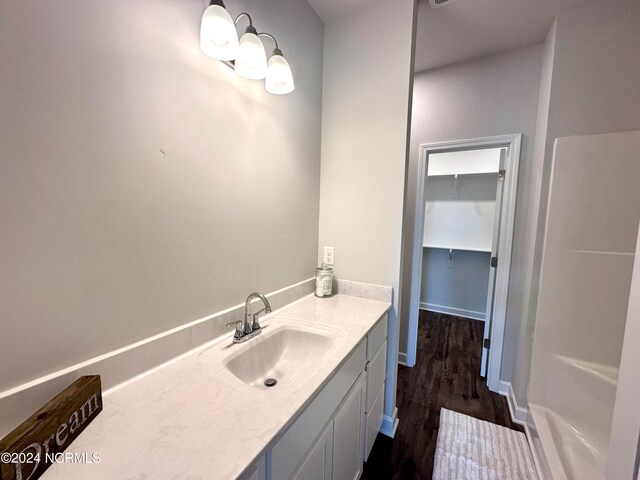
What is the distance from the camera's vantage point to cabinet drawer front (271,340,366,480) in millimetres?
650

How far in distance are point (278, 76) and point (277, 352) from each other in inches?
49.2

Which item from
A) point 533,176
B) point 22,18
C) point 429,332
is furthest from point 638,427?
point 429,332

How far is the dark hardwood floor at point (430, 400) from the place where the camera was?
1.46 meters

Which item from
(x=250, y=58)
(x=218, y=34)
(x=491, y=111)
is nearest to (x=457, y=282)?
(x=491, y=111)

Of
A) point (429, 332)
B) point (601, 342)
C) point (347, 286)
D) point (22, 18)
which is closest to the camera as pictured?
point (22, 18)

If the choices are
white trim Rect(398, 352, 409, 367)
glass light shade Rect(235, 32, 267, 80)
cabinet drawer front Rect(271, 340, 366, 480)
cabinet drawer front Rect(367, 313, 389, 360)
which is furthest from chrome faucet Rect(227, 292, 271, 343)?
white trim Rect(398, 352, 409, 367)

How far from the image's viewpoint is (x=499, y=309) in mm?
2033

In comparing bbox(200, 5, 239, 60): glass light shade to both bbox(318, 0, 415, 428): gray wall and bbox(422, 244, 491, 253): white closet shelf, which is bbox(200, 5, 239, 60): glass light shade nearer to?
bbox(318, 0, 415, 428): gray wall

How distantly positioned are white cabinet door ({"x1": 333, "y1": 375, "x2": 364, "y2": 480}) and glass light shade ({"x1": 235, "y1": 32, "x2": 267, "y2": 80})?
4.57ft

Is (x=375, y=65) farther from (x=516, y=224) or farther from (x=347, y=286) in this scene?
(x=516, y=224)

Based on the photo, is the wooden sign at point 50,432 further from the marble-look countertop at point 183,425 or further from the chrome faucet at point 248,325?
the chrome faucet at point 248,325

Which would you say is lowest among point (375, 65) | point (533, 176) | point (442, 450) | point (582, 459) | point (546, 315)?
point (442, 450)

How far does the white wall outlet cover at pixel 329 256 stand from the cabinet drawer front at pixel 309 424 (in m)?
0.73

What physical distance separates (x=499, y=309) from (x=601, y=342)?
0.63 metres
